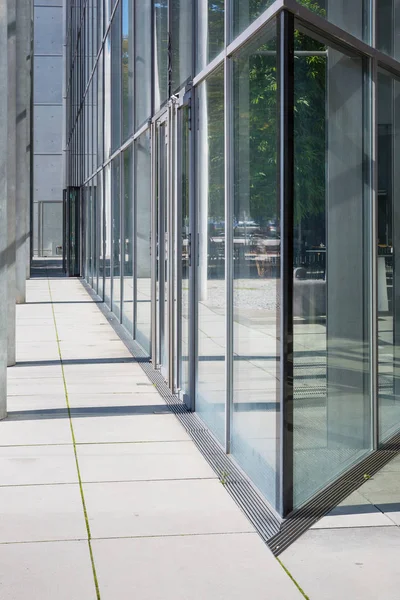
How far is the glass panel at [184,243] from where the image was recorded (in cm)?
904

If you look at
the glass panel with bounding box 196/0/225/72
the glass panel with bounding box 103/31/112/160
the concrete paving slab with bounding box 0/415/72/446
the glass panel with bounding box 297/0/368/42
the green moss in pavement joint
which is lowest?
the green moss in pavement joint

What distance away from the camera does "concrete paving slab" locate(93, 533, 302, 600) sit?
4199mm

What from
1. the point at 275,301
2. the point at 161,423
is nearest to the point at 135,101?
the point at 161,423

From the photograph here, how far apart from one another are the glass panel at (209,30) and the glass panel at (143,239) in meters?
3.97

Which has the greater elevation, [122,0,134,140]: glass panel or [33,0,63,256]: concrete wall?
[33,0,63,256]: concrete wall

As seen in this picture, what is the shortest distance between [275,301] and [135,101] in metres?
8.51

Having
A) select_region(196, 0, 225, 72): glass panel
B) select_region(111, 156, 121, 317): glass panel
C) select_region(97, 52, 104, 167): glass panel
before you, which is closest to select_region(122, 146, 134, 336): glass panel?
select_region(111, 156, 121, 317): glass panel

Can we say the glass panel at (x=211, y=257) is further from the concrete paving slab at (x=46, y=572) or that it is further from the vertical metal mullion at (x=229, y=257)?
the concrete paving slab at (x=46, y=572)

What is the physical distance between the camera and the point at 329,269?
6.13 meters

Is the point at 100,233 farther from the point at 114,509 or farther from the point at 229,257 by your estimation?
the point at 114,509

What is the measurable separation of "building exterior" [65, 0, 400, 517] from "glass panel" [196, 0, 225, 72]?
3cm

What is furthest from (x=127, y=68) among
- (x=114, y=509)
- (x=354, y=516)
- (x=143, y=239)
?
(x=354, y=516)

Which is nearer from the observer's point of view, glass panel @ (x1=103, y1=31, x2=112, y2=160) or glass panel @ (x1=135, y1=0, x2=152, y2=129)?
glass panel @ (x1=135, y1=0, x2=152, y2=129)

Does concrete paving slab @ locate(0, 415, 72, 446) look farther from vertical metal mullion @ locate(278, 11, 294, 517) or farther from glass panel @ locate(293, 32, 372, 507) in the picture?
vertical metal mullion @ locate(278, 11, 294, 517)
